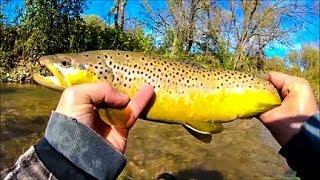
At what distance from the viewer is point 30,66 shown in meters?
A: 17.9

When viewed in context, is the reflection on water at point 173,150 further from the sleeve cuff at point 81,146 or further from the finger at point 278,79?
the sleeve cuff at point 81,146

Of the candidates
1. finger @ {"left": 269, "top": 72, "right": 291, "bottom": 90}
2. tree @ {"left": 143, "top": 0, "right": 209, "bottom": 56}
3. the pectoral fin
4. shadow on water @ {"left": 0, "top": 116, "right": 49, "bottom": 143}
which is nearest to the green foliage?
tree @ {"left": 143, "top": 0, "right": 209, "bottom": 56}

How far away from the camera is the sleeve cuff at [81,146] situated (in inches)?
68.8

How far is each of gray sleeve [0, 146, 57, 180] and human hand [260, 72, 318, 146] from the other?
49.8 inches

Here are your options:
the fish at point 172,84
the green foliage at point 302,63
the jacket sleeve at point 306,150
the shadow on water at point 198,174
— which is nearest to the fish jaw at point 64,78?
the fish at point 172,84

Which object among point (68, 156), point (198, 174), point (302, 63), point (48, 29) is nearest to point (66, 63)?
point (68, 156)

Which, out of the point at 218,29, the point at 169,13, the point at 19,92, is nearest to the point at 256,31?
the point at 218,29

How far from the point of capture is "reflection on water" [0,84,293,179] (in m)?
7.61

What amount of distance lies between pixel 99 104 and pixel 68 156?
0.30 m

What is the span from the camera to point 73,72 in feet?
7.09

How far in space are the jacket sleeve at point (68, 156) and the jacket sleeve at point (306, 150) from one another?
909 mm

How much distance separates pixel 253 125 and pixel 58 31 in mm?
8796

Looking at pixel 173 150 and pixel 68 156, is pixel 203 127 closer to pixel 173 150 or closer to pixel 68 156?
pixel 68 156

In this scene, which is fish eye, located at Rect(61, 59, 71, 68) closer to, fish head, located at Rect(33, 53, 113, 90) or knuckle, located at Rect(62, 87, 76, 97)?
fish head, located at Rect(33, 53, 113, 90)
